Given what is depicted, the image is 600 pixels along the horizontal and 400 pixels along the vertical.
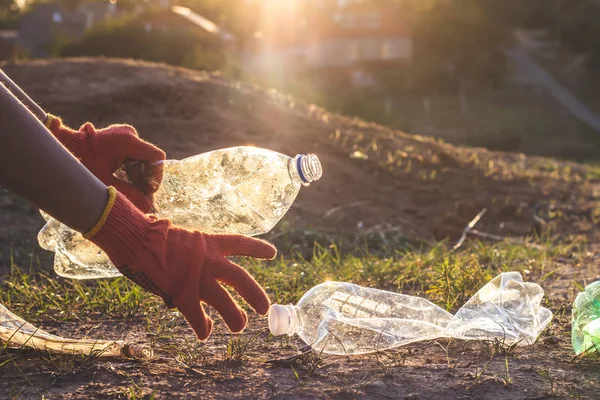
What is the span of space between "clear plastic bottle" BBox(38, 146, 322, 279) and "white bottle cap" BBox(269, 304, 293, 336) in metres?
0.85

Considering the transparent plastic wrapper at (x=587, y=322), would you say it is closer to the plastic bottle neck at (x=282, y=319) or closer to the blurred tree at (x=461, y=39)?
the plastic bottle neck at (x=282, y=319)

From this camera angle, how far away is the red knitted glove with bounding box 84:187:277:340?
7.30 feet

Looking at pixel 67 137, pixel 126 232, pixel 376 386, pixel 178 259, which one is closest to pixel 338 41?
pixel 67 137

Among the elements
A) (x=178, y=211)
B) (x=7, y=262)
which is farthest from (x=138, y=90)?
(x=178, y=211)

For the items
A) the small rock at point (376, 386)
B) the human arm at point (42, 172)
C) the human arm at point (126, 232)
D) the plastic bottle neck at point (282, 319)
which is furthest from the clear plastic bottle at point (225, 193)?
the human arm at point (42, 172)

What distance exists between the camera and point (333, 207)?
715cm

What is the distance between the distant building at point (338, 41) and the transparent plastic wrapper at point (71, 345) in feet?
119

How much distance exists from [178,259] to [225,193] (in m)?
1.29

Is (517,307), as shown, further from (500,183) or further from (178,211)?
(500,183)

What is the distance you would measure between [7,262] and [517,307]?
3.33m

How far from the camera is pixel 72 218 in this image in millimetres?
2158

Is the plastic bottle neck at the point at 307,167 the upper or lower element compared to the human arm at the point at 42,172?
lower

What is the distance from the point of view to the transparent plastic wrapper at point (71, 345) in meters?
2.81

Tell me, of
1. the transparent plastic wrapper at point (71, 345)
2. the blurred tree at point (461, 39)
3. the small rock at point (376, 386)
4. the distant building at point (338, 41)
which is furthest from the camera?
the distant building at point (338, 41)
